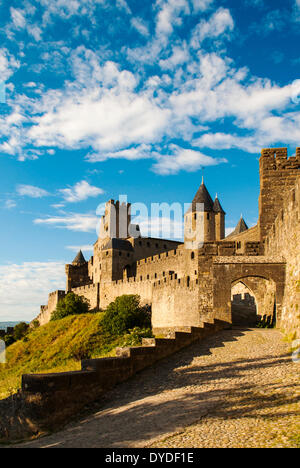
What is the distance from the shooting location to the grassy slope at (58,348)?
97.6 ft

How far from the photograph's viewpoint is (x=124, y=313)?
3556cm

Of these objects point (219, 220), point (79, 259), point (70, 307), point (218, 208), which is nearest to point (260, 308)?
point (70, 307)

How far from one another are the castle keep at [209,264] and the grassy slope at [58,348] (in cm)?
512

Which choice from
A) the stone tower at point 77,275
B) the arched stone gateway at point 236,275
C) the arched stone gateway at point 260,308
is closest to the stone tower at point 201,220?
the stone tower at point 77,275

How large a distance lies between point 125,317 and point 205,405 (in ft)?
92.2

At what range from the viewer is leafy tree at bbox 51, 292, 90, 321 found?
49250 mm

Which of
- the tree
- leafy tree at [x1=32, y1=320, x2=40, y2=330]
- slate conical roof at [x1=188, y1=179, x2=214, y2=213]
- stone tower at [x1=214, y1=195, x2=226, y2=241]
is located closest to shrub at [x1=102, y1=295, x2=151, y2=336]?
slate conical roof at [x1=188, y1=179, x2=214, y2=213]

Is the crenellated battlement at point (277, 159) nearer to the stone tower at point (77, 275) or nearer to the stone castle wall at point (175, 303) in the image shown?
the stone castle wall at point (175, 303)

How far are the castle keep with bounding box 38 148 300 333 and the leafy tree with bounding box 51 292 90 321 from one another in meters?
1.14

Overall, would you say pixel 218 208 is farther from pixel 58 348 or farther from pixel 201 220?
pixel 58 348

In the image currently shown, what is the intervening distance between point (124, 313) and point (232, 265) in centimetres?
2169

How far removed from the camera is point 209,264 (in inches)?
674

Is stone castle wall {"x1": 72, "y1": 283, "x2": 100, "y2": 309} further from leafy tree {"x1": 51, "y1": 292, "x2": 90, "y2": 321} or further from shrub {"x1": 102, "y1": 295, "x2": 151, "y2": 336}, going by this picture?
shrub {"x1": 102, "y1": 295, "x2": 151, "y2": 336}

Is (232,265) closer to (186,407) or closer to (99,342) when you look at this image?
(186,407)
